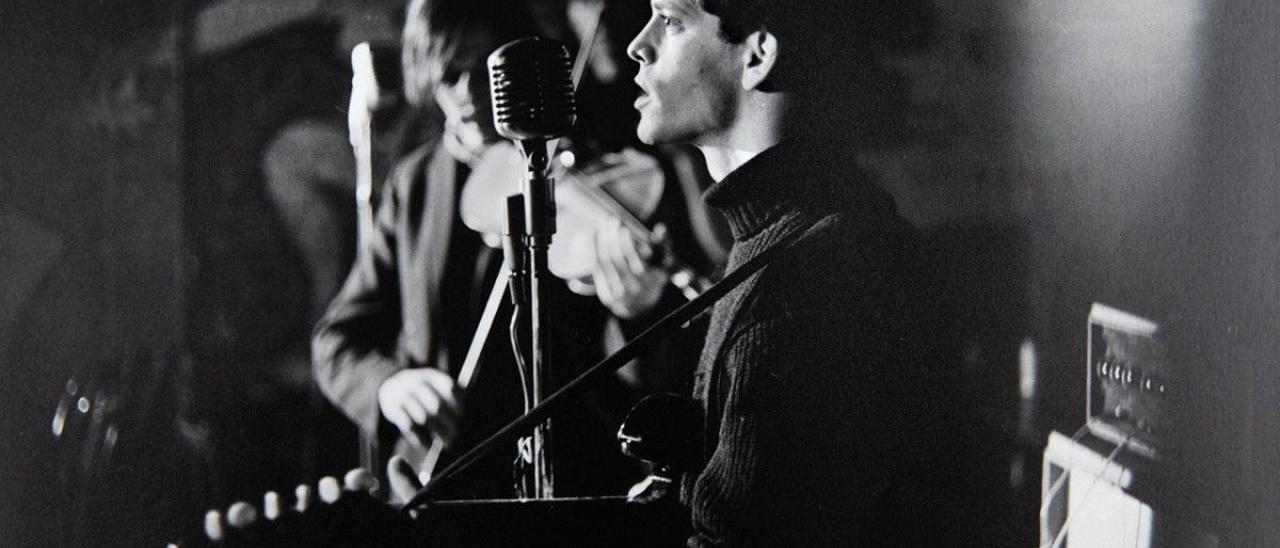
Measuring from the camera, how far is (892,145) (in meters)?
1.76

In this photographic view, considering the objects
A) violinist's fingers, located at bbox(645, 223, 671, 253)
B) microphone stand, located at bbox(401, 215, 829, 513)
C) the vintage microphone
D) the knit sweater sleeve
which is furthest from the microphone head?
the knit sweater sleeve

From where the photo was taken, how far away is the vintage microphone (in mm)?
1655

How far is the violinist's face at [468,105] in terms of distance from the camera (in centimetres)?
168

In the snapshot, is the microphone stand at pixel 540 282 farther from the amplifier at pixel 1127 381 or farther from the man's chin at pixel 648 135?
the amplifier at pixel 1127 381

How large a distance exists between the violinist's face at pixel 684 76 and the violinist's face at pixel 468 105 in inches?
9.3

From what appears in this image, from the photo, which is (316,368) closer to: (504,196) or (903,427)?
(504,196)

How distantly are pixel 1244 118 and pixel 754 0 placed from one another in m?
0.90

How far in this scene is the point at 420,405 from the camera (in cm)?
169

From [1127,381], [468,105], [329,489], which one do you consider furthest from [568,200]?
[1127,381]

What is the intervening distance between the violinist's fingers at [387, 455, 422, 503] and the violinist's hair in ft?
1.87

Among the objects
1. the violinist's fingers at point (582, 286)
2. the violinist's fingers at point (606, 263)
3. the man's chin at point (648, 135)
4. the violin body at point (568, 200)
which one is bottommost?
the violinist's fingers at point (582, 286)

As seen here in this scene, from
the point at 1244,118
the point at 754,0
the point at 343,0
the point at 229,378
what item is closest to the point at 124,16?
the point at 343,0

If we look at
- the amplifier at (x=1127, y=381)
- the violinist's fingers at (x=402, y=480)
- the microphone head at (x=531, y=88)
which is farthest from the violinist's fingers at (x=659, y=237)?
the amplifier at (x=1127, y=381)

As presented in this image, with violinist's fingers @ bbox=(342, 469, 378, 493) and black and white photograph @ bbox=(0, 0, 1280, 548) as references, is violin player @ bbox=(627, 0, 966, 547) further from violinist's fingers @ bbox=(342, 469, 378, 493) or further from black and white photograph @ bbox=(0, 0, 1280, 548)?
violinist's fingers @ bbox=(342, 469, 378, 493)
